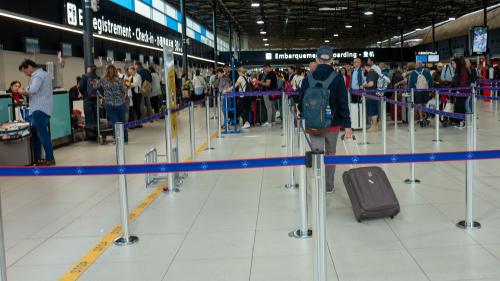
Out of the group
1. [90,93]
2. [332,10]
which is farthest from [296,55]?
[90,93]

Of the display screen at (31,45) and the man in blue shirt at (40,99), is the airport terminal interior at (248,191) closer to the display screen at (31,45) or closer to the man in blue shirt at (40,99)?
the man in blue shirt at (40,99)

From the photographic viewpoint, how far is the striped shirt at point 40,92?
841 cm

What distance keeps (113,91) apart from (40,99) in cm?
240

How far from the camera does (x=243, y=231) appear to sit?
16.5 feet

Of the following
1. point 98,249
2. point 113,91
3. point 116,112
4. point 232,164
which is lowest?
point 98,249

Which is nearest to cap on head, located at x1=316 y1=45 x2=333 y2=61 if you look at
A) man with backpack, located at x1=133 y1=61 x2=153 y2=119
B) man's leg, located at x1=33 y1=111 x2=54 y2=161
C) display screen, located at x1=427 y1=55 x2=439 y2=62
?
man's leg, located at x1=33 y1=111 x2=54 y2=161

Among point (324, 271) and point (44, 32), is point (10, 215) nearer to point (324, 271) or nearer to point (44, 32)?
point (324, 271)

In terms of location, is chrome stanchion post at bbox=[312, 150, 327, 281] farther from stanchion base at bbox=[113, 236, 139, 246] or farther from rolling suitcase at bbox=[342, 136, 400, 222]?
stanchion base at bbox=[113, 236, 139, 246]

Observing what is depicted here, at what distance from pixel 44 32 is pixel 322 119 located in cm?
1286

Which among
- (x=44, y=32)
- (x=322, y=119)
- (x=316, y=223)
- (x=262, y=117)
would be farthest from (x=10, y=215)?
(x=44, y=32)

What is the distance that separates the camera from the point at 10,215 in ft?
19.6

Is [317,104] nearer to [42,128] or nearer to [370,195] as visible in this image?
[370,195]

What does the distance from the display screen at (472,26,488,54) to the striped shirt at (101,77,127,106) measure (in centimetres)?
1352

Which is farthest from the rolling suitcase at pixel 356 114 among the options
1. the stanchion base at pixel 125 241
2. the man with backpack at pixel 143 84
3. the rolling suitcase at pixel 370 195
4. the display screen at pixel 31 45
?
the display screen at pixel 31 45
